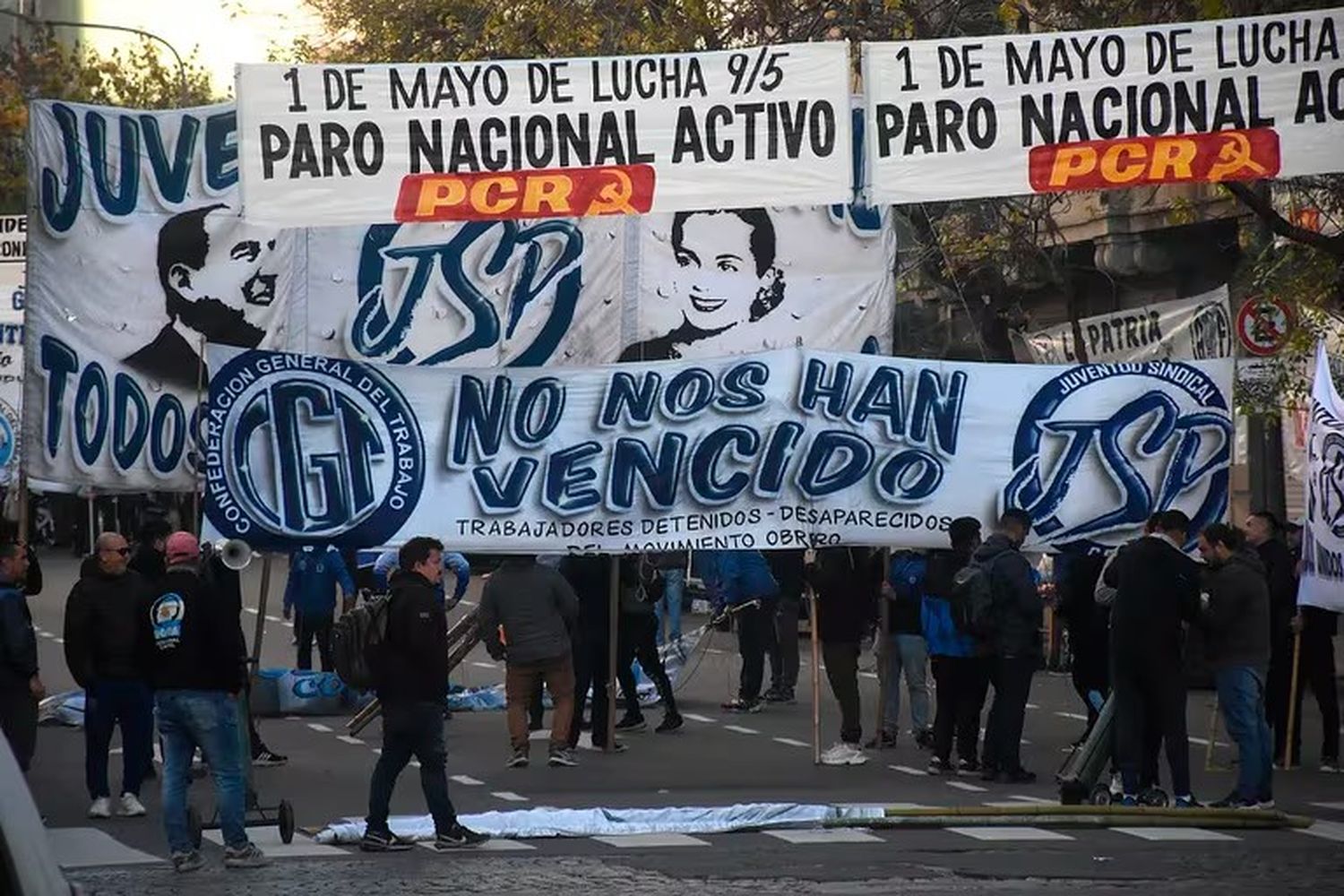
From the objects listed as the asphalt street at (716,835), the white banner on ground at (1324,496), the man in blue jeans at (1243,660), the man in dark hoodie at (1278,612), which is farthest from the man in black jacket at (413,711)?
the man in dark hoodie at (1278,612)

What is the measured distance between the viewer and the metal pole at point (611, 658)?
1585cm

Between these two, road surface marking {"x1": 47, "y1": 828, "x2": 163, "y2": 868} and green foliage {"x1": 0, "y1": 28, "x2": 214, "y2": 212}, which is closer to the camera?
road surface marking {"x1": 47, "y1": 828, "x2": 163, "y2": 868}

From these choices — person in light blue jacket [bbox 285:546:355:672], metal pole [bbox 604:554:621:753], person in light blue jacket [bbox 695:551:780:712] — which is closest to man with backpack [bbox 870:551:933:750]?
metal pole [bbox 604:554:621:753]

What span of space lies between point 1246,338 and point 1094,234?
8.81 m

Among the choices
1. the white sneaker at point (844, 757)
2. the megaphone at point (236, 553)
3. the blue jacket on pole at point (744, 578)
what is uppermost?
the megaphone at point (236, 553)

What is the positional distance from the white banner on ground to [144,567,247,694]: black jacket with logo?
6.78 metres

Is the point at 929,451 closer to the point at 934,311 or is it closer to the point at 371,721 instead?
the point at 371,721

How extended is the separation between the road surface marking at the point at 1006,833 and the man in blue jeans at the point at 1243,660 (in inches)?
53.6

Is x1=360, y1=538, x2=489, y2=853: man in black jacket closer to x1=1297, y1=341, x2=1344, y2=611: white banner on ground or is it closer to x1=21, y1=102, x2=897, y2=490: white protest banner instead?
x1=21, y1=102, x2=897, y2=490: white protest banner

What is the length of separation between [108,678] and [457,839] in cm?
295

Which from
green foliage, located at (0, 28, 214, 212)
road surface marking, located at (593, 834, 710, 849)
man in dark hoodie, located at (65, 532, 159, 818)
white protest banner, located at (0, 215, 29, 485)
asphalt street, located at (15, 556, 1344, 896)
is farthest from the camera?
green foliage, located at (0, 28, 214, 212)

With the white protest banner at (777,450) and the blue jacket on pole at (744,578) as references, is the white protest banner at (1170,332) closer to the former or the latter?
the white protest banner at (777,450)

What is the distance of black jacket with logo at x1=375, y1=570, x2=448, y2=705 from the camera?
11.7m

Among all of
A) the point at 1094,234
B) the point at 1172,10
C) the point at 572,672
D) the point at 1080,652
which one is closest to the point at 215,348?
the point at 572,672
